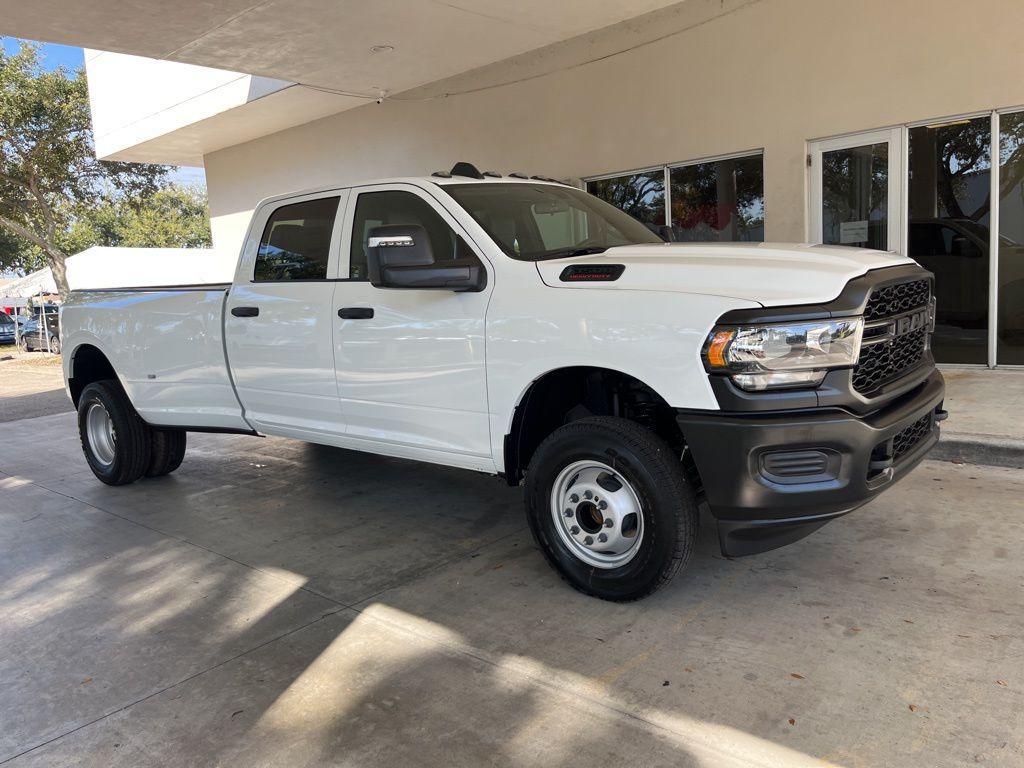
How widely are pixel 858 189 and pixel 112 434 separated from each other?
8.19 metres

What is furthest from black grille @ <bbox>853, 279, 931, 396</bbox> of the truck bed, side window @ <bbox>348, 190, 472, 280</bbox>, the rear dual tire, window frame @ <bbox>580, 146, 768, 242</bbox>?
window frame @ <bbox>580, 146, 768, 242</bbox>

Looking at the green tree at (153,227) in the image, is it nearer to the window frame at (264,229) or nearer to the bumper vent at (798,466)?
the window frame at (264,229)

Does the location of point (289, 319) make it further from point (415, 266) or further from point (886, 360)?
point (886, 360)

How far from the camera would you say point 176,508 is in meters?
5.89

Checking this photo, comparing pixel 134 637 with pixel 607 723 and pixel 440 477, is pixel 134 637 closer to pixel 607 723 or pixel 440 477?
pixel 607 723

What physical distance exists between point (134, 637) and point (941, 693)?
346 centimetres

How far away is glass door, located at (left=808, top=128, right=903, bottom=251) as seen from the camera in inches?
349

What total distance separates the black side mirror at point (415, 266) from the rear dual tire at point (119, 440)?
3177 mm

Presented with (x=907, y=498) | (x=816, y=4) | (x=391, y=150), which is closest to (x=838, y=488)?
(x=907, y=498)

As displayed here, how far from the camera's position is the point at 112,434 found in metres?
6.61

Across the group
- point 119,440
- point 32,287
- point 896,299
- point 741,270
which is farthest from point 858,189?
point 32,287

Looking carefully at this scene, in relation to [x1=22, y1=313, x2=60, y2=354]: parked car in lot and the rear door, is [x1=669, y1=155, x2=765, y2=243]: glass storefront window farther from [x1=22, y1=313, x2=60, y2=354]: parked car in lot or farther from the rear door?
[x1=22, y1=313, x2=60, y2=354]: parked car in lot

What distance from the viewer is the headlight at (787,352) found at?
3.17 metres

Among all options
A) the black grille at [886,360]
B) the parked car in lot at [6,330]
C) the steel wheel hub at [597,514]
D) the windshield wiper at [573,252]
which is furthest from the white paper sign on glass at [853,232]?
the parked car in lot at [6,330]
